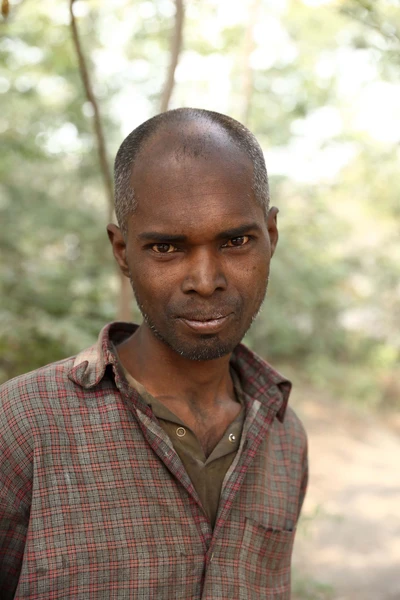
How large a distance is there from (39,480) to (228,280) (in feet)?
2.12

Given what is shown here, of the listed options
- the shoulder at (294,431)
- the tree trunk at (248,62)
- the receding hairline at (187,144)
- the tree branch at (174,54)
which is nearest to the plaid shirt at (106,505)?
the shoulder at (294,431)

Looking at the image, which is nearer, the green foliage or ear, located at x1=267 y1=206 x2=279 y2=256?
ear, located at x1=267 y1=206 x2=279 y2=256

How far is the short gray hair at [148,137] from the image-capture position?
1785 millimetres

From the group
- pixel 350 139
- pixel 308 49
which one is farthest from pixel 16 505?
pixel 350 139

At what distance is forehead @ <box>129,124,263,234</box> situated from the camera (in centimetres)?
167

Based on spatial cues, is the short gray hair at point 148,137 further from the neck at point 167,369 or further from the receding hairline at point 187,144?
the neck at point 167,369

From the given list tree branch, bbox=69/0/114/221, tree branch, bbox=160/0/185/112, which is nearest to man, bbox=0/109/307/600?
tree branch, bbox=69/0/114/221

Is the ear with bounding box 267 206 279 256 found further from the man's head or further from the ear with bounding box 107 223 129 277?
the ear with bounding box 107 223 129 277

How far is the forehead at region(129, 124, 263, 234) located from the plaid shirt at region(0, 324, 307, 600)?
1.35 feet

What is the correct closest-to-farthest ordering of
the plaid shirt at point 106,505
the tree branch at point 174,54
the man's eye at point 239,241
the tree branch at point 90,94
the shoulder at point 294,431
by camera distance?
the plaid shirt at point 106,505 < the man's eye at point 239,241 < the shoulder at point 294,431 < the tree branch at point 90,94 < the tree branch at point 174,54

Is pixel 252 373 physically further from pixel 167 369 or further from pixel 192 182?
pixel 192 182

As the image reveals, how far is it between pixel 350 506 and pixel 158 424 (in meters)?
5.91

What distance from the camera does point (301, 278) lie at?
8.55 m

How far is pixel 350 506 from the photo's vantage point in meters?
7.18
